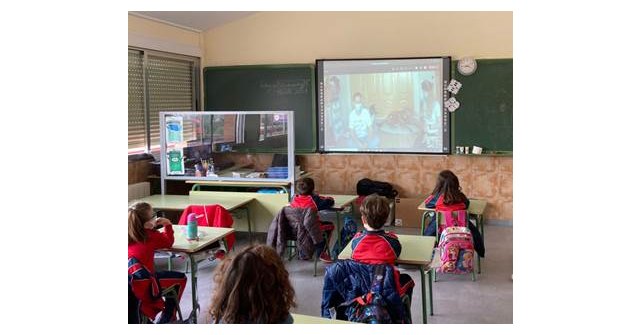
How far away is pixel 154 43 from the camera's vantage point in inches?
265

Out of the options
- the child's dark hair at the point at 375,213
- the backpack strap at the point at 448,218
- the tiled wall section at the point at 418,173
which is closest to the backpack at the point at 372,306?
the child's dark hair at the point at 375,213

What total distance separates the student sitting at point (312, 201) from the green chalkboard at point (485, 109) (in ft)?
7.86

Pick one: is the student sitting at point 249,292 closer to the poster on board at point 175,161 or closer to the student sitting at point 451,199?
the student sitting at point 451,199

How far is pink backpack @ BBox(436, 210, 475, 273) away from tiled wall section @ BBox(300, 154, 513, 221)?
7.74 ft

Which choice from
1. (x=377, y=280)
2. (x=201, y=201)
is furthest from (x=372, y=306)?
(x=201, y=201)

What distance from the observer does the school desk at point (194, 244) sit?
12.2 ft

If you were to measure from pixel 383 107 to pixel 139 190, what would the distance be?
291cm

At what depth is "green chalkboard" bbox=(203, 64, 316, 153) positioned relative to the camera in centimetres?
748

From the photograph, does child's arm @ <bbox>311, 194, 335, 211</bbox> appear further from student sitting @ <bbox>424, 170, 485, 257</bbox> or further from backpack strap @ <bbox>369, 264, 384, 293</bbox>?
backpack strap @ <bbox>369, 264, 384, 293</bbox>

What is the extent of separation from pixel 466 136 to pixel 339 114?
1.50 m

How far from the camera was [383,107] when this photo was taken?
729cm

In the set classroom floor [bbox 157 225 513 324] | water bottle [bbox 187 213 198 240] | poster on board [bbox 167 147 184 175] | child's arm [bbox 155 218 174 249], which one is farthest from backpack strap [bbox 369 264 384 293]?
poster on board [bbox 167 147 184 175]

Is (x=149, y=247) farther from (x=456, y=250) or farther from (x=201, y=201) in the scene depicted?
(x=456, y=250)
